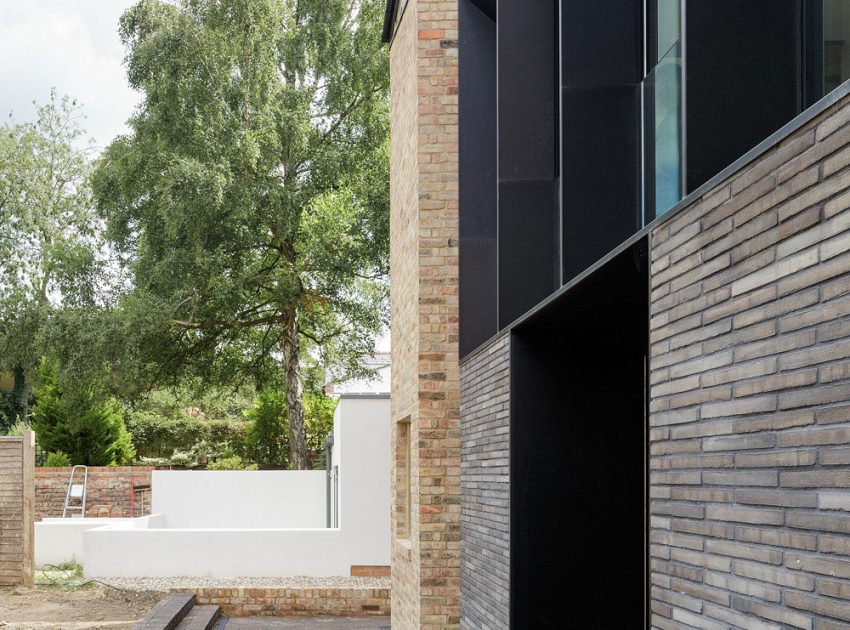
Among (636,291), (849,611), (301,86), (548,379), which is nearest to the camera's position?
(849,611)

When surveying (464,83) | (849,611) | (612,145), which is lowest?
(849,611)

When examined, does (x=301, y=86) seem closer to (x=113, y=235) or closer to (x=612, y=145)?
(x=113, y=235)

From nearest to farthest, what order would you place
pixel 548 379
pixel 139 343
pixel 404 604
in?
pixel 548 379, pixel 404 604, pixel 139 343

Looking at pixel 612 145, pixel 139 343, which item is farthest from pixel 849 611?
pixel 139 343

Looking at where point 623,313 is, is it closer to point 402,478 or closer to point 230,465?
point 402,478

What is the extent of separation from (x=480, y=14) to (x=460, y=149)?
3.76 ft

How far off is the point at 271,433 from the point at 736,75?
2590cm

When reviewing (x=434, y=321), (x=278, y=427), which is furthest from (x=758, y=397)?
(x=278, y=427)

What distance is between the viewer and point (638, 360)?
5.80 metres

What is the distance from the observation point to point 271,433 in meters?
28.2

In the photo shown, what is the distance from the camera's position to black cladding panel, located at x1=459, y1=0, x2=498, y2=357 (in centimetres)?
805

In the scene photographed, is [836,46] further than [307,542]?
No

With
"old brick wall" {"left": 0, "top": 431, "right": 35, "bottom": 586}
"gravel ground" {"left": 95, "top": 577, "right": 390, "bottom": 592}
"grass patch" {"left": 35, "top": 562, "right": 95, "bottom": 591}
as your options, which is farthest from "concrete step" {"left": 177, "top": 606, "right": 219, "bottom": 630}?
"old brick wall" {"left": 0, "top": 431, "right": 35, "bottom": 586}

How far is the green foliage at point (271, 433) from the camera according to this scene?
28.1 meters
